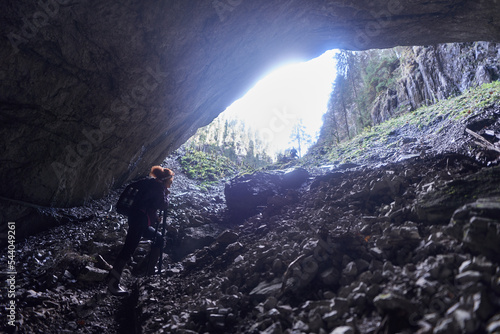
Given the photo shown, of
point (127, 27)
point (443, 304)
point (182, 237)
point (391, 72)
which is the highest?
point (391, 72)

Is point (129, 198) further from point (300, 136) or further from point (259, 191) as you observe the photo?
point (300, 136)

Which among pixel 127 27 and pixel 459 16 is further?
pixel 459 16

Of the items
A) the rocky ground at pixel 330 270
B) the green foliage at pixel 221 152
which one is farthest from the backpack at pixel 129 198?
the green foliage at pixel 221 152

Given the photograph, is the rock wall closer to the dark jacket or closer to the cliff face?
the dark jacket

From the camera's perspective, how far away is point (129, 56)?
206 inches

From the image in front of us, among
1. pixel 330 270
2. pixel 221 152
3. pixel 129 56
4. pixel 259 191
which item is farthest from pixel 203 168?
pixel 221 152

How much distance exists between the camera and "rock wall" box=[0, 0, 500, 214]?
4379mm

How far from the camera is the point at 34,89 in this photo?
182 inches

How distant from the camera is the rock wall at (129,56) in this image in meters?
4.38

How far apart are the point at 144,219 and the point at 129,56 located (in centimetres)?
364

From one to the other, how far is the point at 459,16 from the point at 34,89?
10.1 metres

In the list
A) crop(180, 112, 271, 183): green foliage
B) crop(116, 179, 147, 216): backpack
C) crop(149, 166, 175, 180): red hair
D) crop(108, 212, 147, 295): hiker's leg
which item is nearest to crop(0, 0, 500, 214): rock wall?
crop(149, 166, 175, 180): red hair

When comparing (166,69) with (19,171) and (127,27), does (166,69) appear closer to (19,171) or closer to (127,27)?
(127,27)

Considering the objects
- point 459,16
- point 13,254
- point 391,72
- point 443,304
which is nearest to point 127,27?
point 13,254
